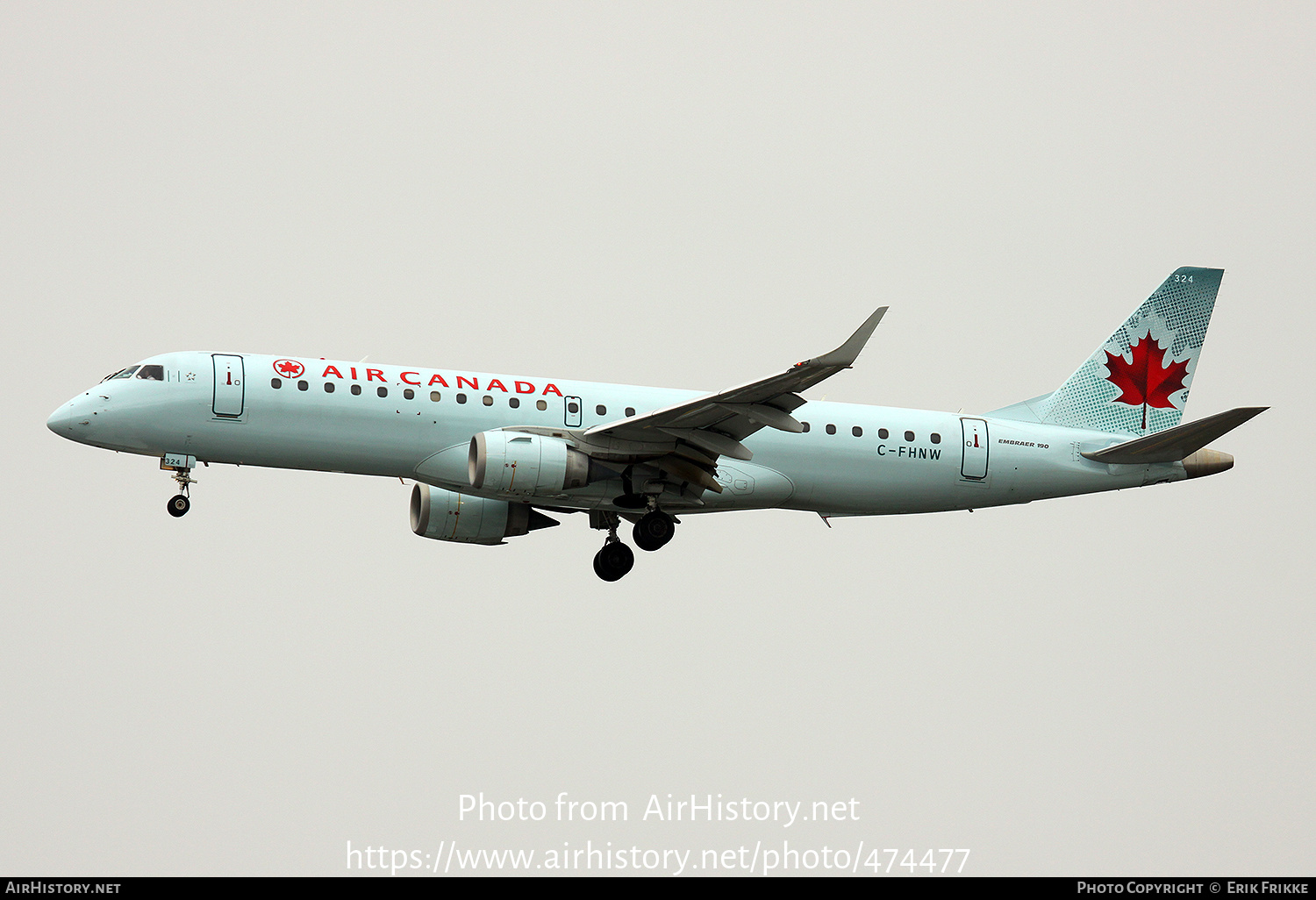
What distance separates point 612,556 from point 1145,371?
1414 cm

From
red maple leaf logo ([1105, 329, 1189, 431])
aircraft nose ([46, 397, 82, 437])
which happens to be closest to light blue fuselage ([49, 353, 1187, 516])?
aircraft nose ([46, 397, 82, 437])

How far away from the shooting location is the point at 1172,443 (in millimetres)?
33562

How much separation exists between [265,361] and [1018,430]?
56.8 feet

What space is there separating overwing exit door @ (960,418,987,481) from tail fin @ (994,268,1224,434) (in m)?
1.70

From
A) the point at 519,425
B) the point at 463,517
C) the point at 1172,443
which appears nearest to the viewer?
the point at 519,425

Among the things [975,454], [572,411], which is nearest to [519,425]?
[572,411]

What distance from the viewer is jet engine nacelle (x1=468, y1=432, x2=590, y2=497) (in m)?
29.5

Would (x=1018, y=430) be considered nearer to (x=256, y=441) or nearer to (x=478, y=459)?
(x=478, y=459)

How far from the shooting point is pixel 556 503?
105ft

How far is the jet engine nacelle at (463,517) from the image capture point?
112 ft

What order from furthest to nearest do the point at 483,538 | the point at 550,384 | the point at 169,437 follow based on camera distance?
the point at 483,538
the point at 550,384
the point at 169,437

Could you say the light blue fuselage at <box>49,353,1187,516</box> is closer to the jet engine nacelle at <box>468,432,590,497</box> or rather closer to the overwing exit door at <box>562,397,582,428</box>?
the overwing exit door at <box>562,397,582,428</box>

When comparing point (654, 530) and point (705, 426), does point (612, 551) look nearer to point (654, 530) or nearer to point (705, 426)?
point (654, 530)

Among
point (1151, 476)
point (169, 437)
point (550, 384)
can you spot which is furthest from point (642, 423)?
point (1151, 476)
